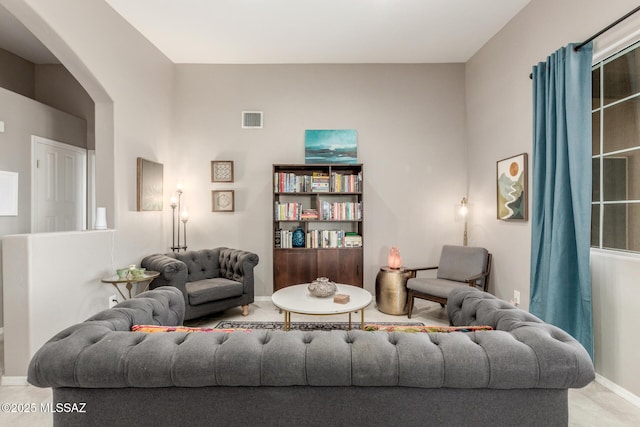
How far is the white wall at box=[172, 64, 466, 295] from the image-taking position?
4344mm

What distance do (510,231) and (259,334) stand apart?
3171 mm

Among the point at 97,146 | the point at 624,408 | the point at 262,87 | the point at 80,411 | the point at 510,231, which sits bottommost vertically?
the point at 624,408

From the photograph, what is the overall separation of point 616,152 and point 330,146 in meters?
2.94

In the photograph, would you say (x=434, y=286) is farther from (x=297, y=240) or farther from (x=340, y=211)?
(x=297, y=240)

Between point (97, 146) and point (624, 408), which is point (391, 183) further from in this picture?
point (97, 146)

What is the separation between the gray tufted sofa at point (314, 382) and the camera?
1.08 m

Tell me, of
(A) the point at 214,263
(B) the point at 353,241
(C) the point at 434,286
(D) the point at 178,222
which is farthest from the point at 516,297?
(D) the point at 178,222

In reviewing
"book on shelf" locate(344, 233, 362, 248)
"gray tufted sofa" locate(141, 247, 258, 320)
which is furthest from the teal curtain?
"gray tufted sofa" locate(141, 247, 258, 320)

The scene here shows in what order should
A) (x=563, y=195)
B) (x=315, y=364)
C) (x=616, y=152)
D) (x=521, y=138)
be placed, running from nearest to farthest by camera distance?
1. (x=315, y=364)
2. (x=616, y=152)
3. (x=563, y=195)
4. (x=521, y=138)

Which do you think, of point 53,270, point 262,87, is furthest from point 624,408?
point 262,87

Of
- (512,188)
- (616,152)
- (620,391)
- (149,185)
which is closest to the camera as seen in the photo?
(620,391)

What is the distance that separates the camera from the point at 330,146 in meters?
4.30

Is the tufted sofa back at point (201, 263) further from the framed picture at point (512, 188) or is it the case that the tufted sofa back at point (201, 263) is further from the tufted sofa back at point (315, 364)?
the framed picture at point (512, 188)

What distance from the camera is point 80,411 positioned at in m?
1.10
